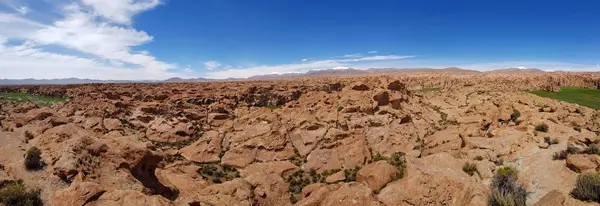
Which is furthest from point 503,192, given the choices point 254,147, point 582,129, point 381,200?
point 254,147

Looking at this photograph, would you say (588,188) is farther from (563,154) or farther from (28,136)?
(28,136)

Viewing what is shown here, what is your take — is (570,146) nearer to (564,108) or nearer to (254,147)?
(564,108)

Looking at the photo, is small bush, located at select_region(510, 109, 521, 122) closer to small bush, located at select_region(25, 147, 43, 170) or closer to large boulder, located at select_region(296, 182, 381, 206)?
large boulder, located at select_region(296, 182, 381, 206)

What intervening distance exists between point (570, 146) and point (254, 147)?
1843cm

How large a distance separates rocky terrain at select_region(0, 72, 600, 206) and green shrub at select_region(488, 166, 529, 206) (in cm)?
47

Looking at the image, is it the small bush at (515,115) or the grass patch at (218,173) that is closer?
the grass patch at (218,173)

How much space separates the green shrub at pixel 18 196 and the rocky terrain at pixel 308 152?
2.21ft

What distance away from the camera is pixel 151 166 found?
1480cm

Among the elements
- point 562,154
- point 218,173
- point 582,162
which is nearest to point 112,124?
point 218,173

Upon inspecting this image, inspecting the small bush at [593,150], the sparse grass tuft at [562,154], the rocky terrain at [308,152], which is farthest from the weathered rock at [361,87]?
the small bush at [593,150]

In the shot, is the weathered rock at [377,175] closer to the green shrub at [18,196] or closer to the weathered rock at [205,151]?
the weathered rock at [205,151]

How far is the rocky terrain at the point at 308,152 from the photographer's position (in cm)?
1304

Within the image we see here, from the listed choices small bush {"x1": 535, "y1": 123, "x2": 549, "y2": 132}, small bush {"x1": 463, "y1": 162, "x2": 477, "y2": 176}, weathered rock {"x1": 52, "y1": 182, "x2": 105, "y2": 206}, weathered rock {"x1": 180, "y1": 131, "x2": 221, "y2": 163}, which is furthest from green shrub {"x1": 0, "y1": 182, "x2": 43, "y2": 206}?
small bush {"x1": 535, "y1": 123, "x2": 549, "y2": 132}

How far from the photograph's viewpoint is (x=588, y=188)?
11523 mm
